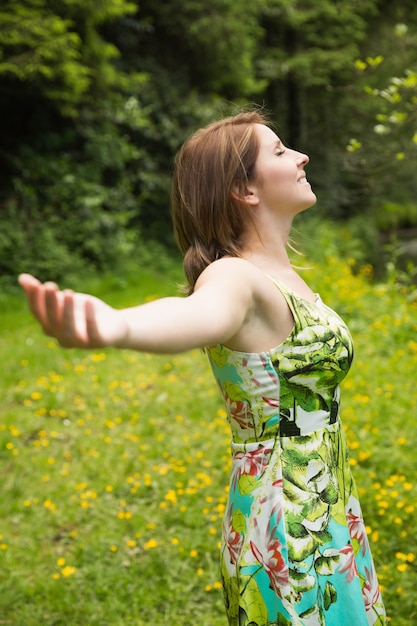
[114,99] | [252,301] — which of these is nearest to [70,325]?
[252,301]

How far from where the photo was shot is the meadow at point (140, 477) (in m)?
2.86

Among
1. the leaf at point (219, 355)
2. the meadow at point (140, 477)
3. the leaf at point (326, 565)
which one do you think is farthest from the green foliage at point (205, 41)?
the leaf at point (326, 565)

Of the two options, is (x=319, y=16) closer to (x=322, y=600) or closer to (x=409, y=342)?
(x=409, y=342)

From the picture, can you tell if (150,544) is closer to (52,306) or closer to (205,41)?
(52,306)

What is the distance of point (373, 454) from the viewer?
367 centimetres

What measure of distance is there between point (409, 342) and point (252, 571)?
14.9 ft

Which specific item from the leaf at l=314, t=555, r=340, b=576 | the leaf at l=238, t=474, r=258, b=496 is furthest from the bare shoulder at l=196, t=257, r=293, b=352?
the leaf at l=314, t=555, r=340, b=576

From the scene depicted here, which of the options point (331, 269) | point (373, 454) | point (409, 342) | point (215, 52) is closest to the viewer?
point (373, 454)

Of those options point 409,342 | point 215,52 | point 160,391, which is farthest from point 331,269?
point 215,52

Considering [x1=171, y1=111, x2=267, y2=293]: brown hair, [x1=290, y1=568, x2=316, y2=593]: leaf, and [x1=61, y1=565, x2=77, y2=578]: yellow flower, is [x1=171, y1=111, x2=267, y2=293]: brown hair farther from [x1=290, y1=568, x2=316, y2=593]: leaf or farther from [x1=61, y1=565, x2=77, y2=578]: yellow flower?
[x1=61, y1=565, x2=77, y2=578]: yellow flower

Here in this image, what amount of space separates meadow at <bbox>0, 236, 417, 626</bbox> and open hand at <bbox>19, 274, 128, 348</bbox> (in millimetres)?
945

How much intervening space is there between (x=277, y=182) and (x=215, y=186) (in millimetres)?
148

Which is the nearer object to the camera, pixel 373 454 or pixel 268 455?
pixel 268 455

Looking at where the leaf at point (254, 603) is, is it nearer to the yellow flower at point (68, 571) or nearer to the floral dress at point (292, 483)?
the floral dress at point (292, 483)
